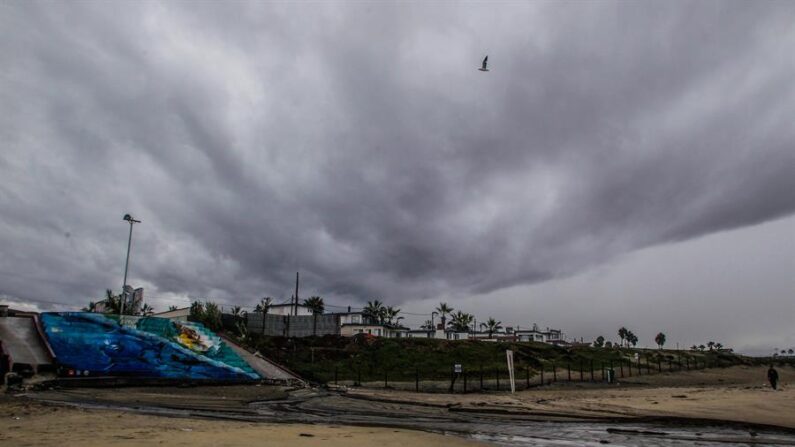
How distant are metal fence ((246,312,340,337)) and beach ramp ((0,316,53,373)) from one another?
26783 mm

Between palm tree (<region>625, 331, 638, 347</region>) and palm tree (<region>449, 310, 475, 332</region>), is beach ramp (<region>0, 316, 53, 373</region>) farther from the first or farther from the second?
palm tree (<region>625, 331, 638, 347</region>)

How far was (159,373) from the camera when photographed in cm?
4581

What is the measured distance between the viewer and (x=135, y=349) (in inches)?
1828

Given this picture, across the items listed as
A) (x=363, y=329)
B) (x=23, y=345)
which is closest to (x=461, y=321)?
(x=363, y=329)

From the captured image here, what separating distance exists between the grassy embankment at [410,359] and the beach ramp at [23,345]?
823 inches

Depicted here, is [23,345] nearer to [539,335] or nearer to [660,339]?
[539,335]

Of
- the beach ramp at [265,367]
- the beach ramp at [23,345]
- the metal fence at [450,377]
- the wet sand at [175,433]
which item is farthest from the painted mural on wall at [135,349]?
the wet sand at [175,433]

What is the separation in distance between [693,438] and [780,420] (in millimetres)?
7786

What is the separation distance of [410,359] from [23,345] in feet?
127

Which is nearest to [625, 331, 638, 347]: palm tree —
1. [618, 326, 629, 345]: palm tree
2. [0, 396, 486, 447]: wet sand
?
[618, 326, 629, 345]: palm tree

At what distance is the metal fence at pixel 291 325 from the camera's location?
231 ft

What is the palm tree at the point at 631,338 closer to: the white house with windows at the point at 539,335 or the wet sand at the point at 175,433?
the white house with windows at the point at 539,335

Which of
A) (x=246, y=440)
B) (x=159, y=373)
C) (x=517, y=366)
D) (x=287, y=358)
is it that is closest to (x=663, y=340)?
(x=517, y=366)

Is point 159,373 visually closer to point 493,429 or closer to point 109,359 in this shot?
point 109,359
